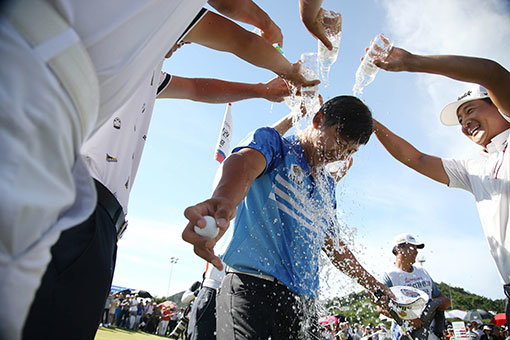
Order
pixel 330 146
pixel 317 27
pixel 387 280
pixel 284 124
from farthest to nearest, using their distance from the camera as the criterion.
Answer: pixel 387 280 < pixel 284 124 < pixel 330 146 < pixel 317 27

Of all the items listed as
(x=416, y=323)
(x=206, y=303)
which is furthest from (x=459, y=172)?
(x=206, y=303)

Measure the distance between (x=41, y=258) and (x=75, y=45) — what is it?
38cm

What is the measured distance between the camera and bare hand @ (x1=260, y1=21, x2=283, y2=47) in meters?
2.32

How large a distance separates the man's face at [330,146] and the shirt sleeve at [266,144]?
361 mm

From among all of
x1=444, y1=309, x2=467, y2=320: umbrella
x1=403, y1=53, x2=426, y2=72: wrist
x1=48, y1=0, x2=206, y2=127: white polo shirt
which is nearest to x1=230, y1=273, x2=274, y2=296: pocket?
x1=48, y1=0, x2=206, y2=127: white polo shirt

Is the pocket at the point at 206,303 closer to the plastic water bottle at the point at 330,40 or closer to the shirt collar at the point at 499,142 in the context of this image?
the plastic water bottle at the point at 330,40

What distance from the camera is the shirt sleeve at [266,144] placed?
2.13 metres

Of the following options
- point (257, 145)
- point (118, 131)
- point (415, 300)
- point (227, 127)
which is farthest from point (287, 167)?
point (227, 127)

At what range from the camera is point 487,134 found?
10.8 ft

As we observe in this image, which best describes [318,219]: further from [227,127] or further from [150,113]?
[227,127]

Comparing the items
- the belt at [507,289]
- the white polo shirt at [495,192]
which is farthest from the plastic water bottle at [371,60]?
the belt at [507,289]

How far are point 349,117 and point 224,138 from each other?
221 inches

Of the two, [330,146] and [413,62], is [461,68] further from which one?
[330,146]

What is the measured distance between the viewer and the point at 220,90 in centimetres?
259
